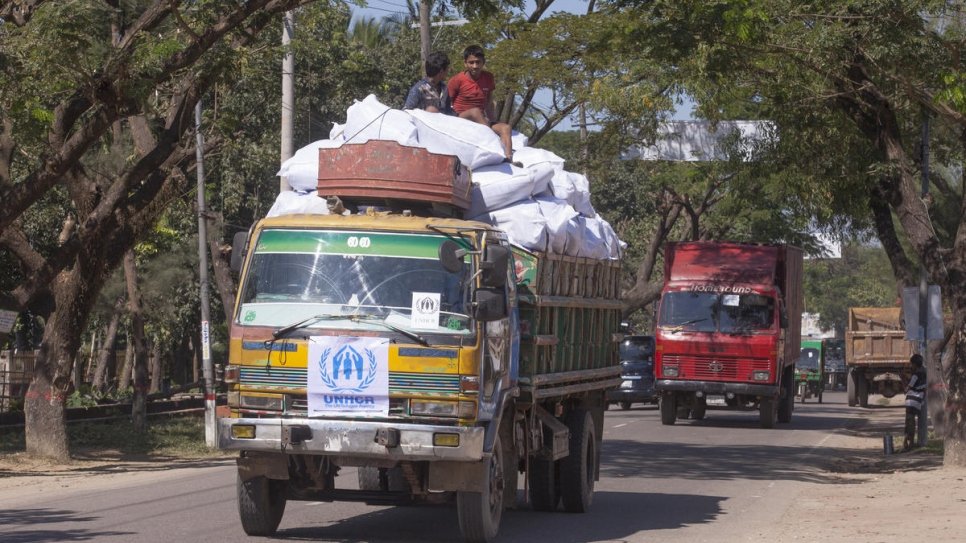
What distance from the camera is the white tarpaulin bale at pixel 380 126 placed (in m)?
11.8

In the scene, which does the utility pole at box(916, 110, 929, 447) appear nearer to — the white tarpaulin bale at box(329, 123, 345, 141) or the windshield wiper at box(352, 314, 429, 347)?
the white tarpaulin bale at box(329, 123, 345, 141)

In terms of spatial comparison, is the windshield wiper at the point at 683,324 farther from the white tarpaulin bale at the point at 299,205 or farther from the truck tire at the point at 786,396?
the white tarpaulin bale at the point at 299,205

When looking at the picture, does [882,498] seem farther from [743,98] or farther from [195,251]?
[195,251]

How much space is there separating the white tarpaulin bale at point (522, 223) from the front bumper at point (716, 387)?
680 inches

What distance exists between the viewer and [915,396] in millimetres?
22891

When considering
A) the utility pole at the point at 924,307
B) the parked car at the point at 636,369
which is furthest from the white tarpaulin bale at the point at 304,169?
the parked car at the point at 636,369

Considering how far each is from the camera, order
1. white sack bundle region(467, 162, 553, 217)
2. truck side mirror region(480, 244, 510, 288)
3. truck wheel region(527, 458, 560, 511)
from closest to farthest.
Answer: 1. truck side mirror region(480, 244, 510, 288)
2. white sack bundle region(467, 162, 553, 217)
3. truck wheel region(527, 458, 560, 511)

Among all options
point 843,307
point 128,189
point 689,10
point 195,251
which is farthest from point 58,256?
point 843,307

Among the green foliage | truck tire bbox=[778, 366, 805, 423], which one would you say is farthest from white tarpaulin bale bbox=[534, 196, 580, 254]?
the green foliage

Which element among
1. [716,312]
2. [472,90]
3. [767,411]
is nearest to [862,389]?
[767,411]

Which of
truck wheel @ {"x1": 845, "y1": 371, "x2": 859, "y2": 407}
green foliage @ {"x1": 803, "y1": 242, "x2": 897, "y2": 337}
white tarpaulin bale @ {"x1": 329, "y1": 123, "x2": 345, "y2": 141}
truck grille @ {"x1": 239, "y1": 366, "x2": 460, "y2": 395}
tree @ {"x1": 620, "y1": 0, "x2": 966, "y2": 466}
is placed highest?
green foliage @ {"x1": 803, "y1": 242, "x2": 897, "y2": 337}

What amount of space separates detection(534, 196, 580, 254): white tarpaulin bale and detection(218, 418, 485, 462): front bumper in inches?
106

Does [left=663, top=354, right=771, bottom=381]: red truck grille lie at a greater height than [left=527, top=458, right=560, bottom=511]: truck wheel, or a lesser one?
greater

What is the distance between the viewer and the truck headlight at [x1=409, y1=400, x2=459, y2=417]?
9938mm
